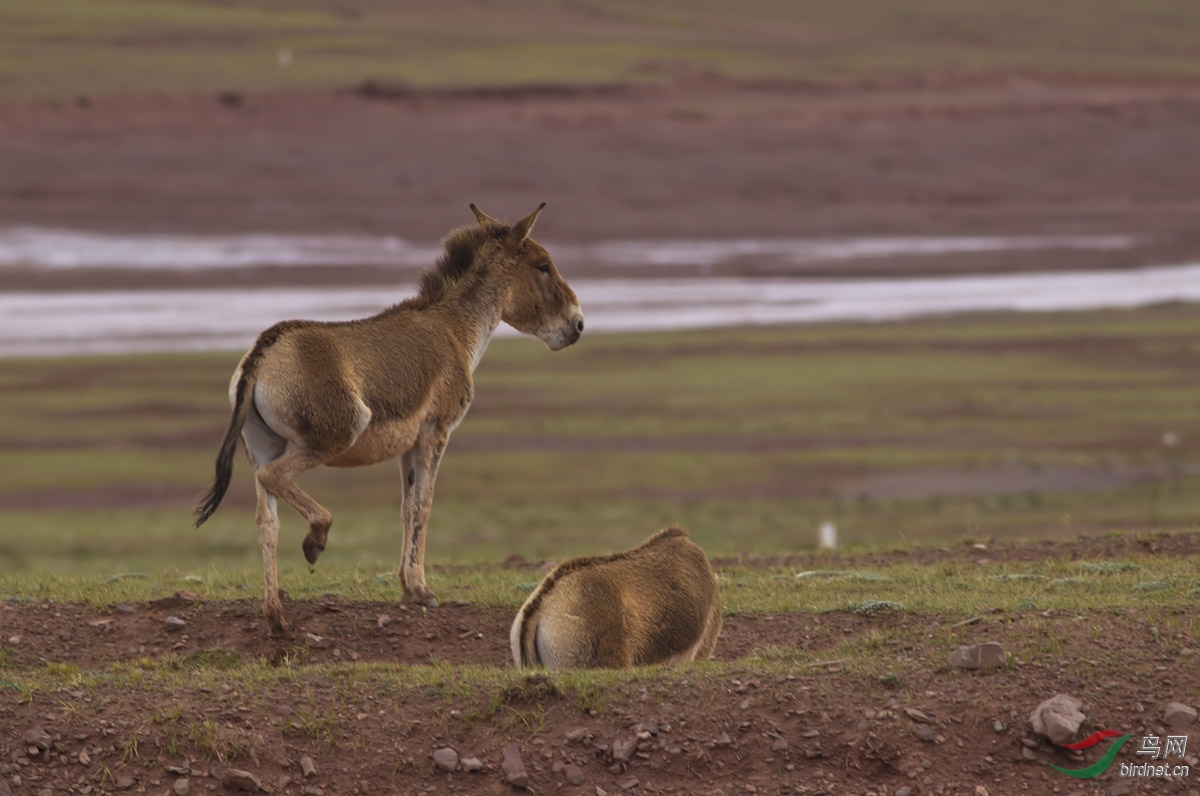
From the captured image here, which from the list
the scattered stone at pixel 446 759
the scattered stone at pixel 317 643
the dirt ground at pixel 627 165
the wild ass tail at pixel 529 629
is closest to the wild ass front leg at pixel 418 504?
the scattered stone at pixel 317 643

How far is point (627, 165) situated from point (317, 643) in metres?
37.9

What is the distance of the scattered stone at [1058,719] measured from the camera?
26.0 feet

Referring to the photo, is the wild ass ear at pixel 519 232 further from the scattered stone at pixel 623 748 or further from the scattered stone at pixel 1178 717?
the scattered stone at pixel 1178 717

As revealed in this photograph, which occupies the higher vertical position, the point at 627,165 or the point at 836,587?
the point at 627,165

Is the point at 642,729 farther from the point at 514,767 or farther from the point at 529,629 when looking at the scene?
the point at 529,629

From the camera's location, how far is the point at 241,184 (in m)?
42.9

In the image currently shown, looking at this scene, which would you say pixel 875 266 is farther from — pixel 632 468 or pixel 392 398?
pixel 392 398

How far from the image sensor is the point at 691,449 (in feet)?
86.1

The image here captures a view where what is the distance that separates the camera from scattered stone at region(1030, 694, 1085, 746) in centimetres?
793

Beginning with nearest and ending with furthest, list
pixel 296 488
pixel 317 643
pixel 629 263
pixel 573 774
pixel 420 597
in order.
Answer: pixel 573 774
pixel 296 488
pixel 317 643
pixel 420 597
pixel 629 263

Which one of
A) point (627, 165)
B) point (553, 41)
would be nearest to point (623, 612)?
point (627, 165)

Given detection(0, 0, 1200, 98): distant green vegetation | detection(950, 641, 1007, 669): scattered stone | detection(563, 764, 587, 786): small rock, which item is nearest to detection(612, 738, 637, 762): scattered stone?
detection(563, 764, 587, 786): small rock

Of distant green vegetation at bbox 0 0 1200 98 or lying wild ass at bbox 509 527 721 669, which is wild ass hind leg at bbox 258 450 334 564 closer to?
lying wild ass at bbox 509 527 721 669

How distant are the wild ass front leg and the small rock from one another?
2966mm
